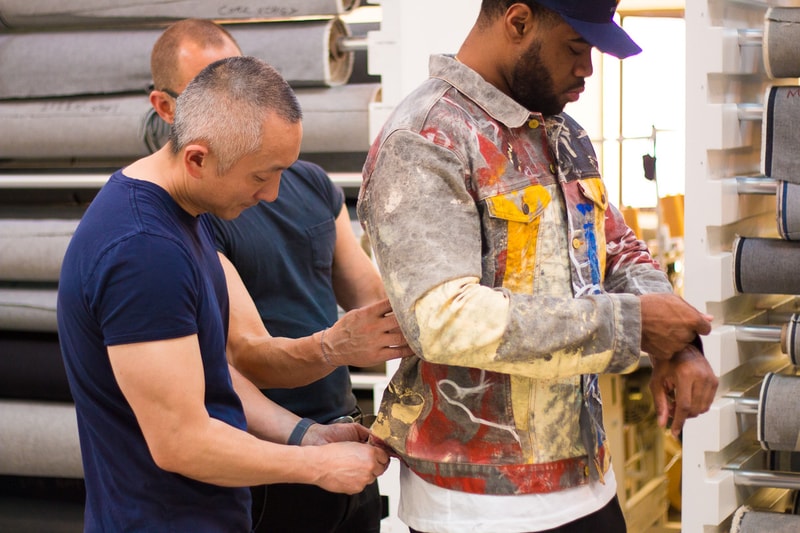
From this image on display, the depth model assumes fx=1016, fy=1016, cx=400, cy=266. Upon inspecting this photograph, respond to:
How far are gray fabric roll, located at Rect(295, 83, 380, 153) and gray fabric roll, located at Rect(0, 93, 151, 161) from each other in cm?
51

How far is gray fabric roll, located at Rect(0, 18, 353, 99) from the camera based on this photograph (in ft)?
9.36

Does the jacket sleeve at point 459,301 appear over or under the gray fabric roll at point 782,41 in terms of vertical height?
under

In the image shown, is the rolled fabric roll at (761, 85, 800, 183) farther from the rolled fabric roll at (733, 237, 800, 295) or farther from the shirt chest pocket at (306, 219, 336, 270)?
the shirt chest pocket at (306, 219, 336, 270)

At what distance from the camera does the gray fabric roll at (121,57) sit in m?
2.85

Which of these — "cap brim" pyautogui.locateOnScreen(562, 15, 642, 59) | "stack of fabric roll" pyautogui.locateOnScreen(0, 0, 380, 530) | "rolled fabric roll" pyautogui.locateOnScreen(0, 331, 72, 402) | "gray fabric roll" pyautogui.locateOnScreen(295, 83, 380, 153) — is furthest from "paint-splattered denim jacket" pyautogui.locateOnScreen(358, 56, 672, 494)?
"rolled fabric roll" pyautogui.locateOnScreen(0, 331, 72, 402)

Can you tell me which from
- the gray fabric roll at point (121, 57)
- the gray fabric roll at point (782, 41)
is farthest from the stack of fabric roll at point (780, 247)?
the gray fabric roll at point (121, 57)

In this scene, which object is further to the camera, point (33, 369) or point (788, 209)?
point (33, 369)

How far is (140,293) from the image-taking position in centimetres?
132

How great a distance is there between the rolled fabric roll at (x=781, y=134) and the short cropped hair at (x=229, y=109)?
1.25 meters

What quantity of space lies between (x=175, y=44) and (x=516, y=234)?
105 centimetres

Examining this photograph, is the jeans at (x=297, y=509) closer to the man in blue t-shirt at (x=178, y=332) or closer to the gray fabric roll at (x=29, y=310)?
the man in blue t-shirt at (x=178, y=332)

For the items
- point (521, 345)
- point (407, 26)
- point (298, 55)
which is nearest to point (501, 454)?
point (521, 345)

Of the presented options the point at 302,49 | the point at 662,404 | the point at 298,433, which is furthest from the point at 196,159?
the point at 302,49

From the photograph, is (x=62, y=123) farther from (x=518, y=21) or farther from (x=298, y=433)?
(x=518, y=21)
